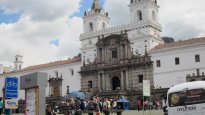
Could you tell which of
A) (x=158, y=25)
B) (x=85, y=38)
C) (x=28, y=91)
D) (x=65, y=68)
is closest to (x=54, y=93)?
(x=65, y=68)

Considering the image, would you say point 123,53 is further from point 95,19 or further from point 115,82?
point 95,19

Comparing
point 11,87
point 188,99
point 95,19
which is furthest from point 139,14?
point 11,87

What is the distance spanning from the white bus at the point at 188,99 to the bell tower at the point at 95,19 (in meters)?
40.9

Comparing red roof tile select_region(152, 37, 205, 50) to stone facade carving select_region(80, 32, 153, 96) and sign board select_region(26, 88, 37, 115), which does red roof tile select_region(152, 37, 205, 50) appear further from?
sign board select_region(26, 88, 37, 115)

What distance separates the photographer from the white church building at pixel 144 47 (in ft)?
152

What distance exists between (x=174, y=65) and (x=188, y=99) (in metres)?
30.8

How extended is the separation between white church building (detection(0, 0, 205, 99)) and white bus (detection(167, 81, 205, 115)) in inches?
1131

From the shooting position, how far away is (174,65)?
47062 mm

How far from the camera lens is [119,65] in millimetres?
51875

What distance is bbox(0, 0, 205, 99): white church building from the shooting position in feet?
152

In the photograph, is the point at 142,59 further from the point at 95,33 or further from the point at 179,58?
the point at 95,33

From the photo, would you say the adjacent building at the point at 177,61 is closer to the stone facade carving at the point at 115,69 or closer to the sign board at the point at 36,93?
the stone facade carving at the point at 115,69

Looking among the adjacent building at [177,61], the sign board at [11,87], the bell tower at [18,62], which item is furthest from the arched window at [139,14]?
the sign board at [11,87]

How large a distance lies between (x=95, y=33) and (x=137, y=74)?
33.3ft
